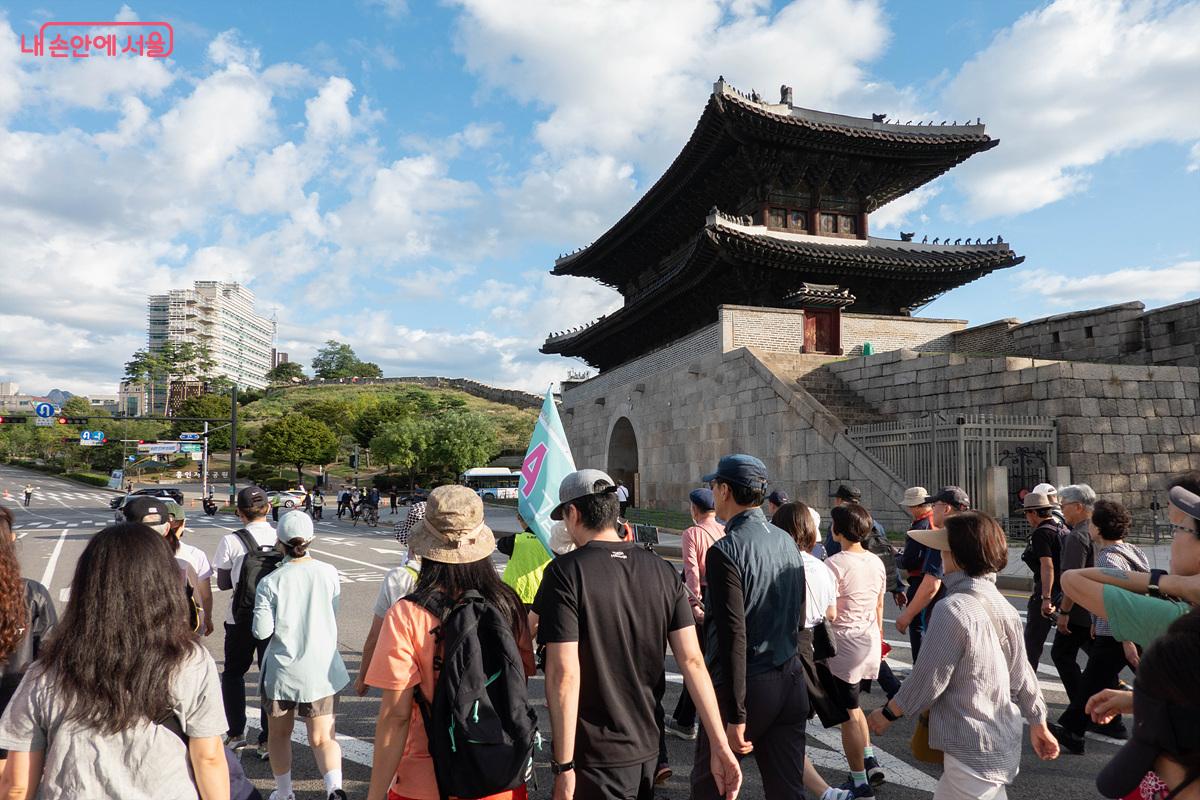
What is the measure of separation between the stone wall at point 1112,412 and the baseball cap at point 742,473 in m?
14.3

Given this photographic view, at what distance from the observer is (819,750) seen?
4.97 metres

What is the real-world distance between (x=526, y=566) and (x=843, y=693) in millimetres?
1882

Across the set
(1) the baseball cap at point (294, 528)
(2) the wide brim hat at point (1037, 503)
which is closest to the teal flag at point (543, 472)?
(1) the baseball cap at point (294, 528)

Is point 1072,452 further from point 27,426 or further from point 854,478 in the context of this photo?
point 27,426

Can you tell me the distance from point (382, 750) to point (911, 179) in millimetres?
28174

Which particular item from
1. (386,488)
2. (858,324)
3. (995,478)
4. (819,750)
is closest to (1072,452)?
(995,478)

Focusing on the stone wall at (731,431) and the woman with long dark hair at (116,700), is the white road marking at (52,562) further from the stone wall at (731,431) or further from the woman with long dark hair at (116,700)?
→ the stone wall at (731,431)

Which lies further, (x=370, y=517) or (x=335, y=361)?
(x=335, y=361)

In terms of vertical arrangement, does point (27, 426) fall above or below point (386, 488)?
above

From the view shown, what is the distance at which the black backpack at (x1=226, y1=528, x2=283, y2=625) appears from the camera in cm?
463

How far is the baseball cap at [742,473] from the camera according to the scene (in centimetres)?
342

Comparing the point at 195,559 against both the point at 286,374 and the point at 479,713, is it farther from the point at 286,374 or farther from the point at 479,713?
the point at 286,374

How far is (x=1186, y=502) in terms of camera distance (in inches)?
102

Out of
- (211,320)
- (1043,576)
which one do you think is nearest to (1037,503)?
(1043,576)
